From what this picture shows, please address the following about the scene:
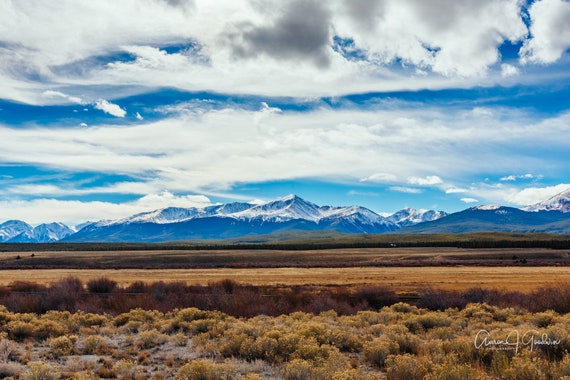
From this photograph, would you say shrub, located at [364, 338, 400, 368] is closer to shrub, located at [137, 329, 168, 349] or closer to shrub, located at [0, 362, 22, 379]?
shrub, located at [137, 329, 168, 349]

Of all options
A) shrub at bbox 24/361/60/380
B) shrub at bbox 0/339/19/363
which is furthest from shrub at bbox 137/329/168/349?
shrub at bbox 24/361/60/380

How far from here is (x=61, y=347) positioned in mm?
17891

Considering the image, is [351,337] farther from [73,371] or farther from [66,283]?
[66,283]

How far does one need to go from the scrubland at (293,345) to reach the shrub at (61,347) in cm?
4

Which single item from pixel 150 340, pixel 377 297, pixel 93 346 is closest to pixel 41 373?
pixel 93 346

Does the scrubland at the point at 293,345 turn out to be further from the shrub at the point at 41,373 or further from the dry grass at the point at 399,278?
the dry grass at the point at 399,278

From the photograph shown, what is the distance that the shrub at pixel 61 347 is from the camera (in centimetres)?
1720

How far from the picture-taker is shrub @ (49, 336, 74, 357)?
56.4 feet

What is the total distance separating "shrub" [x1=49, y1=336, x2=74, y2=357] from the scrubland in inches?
1.5

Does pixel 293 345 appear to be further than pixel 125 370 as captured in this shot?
Yes

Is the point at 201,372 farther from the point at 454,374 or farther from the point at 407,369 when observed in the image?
the point at 454,374

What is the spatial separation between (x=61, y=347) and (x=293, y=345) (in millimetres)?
9396

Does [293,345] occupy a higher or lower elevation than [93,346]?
higher

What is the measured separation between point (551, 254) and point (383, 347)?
11044cm
